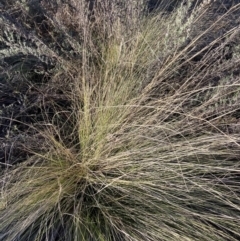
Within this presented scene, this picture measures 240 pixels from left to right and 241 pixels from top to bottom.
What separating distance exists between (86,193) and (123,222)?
0.18m

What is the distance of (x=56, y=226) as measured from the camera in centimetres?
159

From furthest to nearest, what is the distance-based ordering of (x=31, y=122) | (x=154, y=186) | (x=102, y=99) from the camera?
(x=31, y=122)
(x=102, y=99)
(x=154, y=186)

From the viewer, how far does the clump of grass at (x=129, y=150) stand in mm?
1565

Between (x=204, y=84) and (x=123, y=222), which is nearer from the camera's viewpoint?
(x=123, y=222)

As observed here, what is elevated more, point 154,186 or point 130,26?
point 130,26

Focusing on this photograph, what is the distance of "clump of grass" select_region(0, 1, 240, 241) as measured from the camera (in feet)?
5.14

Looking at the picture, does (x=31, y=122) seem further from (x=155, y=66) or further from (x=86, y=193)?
(x=155, y=66)

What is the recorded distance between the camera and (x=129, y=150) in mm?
1647

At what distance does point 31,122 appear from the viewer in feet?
6.30

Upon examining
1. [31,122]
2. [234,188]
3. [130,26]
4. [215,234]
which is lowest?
[215,234]

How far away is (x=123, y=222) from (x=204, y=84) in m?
0.65

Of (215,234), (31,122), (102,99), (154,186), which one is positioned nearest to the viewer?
(215,234)

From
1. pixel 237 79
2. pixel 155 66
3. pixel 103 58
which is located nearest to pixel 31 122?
pixel 103 58

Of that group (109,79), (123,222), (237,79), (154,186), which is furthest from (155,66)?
(123,222)
